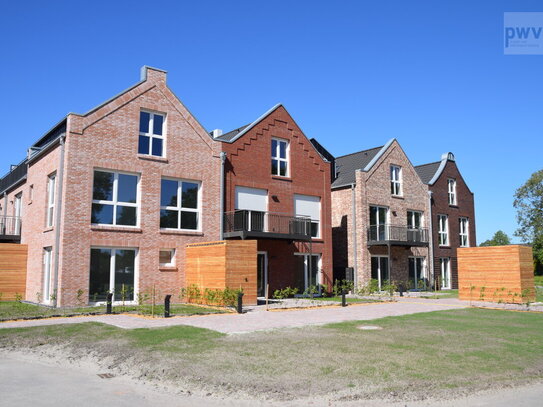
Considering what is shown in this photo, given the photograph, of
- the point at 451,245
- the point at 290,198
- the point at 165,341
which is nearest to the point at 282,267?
the point at 290,198

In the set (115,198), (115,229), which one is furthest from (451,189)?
(115,229)

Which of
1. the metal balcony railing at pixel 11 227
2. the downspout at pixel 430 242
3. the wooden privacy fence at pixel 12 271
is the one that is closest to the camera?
the wooden privacy fence at pixel 12 271

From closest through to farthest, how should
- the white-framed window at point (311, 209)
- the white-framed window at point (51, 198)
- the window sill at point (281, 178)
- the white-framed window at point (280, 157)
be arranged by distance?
the white-framed window at point (51, 198), the window sill at point (281, 178), the white-framed window at point (280, 157), the white-framed window at point (311, 209)

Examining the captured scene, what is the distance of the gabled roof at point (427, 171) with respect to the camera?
32062 mm

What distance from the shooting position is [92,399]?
5902mm

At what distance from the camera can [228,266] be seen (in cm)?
1670

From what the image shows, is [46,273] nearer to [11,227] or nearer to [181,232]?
[181,232]

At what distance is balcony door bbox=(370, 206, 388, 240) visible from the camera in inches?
1025

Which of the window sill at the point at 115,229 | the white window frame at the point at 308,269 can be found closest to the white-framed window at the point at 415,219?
the white window frame at the point at 308,269

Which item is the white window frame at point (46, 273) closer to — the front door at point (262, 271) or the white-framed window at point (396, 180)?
the front door at point (262, 271)

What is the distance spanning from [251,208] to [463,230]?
1802 cm

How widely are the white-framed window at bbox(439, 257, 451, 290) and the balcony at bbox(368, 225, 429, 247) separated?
3353 mm

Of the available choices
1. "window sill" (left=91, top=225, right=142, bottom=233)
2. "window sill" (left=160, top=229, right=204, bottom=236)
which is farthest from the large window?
"window sill" (left=160, top=229, right=204, bottom=236)

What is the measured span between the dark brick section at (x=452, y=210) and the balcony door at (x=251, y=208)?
13489 mm
